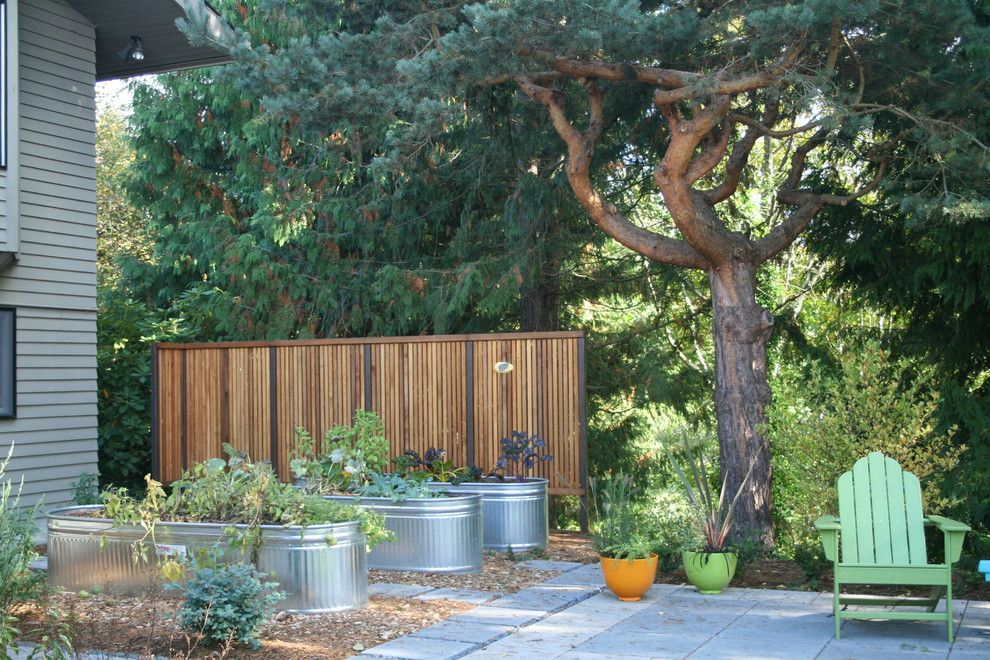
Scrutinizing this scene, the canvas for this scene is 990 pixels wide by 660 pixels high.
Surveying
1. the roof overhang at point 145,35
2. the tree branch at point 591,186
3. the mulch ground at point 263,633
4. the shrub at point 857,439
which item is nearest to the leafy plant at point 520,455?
the tree branch at point 591,186

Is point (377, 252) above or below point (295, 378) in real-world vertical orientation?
above

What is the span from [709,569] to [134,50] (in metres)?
7.38

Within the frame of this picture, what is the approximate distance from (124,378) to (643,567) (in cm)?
762

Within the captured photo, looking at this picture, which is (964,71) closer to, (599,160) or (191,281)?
(599,160)

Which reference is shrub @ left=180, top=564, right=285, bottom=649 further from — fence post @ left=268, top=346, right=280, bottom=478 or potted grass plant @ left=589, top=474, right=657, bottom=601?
fence post @ left=268, top=346, right=280, bottom=478

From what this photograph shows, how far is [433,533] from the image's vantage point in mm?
7453

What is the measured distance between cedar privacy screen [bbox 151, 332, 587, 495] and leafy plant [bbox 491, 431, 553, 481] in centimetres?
16

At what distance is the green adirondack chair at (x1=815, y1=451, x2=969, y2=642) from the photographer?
5688mm

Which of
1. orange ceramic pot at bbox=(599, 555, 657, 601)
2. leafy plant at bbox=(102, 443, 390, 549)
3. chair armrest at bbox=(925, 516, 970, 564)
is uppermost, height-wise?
leafy plant at bbox=(102, 443, 390, 549)

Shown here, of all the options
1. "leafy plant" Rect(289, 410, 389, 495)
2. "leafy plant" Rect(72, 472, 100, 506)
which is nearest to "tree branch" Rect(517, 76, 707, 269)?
"leafy plant" Rect(289, 410, 389, 495)

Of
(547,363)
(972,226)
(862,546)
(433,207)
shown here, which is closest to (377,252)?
(433,207)

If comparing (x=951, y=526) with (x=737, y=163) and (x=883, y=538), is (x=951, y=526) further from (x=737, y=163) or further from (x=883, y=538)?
(x=737, y=163)

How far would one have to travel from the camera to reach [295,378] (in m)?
10.8

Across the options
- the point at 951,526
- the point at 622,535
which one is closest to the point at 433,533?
the point at 622,535
